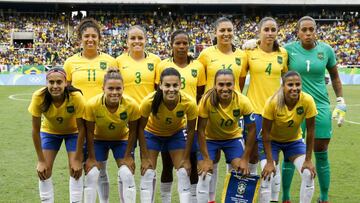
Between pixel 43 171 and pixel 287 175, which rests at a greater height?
pixel 43 171

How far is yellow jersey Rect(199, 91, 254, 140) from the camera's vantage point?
5066mm

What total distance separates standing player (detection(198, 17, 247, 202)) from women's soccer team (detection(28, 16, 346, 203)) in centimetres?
1

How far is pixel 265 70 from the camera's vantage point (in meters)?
5.54

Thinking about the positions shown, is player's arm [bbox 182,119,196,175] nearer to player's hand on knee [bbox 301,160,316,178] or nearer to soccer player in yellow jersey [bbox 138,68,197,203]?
soccer player in yellow jersey [bbox 138,68,197,203]

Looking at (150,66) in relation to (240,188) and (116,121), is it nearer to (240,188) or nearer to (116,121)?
(116,121)

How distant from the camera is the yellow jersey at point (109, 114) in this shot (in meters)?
4.89

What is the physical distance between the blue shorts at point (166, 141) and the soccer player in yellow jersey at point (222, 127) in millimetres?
251

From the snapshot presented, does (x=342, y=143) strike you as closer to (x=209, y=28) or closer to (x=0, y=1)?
(x=209, y=28)

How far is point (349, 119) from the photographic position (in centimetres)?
1346

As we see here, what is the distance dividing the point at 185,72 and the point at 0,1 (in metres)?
36.4

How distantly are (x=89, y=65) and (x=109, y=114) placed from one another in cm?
82

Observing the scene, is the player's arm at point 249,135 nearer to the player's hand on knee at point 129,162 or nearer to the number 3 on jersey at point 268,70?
the number 3 on jersey at point 268,70

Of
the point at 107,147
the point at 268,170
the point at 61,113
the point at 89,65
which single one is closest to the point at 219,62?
the point at 268,170

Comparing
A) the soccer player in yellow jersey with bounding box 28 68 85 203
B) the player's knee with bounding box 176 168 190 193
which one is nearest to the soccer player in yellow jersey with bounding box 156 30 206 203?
the player's knee with bounding box 176 168 190 193
